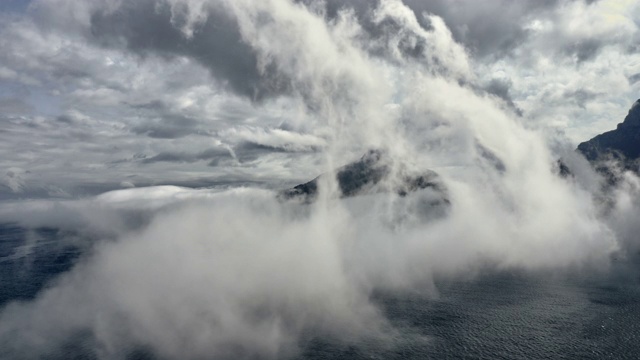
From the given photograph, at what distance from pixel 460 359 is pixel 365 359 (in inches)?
1947

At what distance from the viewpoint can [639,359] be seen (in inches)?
7224

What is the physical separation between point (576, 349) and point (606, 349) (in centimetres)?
1392

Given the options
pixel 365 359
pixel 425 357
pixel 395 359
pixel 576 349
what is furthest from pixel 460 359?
pixel 576 349

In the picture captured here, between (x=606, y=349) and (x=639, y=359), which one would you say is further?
(x=606, y=349)

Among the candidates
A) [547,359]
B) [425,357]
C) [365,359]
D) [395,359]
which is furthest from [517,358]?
[365,359]

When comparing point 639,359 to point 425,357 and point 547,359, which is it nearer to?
point 547,359

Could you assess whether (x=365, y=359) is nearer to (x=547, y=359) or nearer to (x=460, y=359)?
(x=460, y=359)

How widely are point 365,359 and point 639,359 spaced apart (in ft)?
441

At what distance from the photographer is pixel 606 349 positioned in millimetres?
196125

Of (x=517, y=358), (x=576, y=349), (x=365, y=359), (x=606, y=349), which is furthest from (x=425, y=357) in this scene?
(x=606, y=349)

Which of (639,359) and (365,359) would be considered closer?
(639,359)

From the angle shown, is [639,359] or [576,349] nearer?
[639,359]

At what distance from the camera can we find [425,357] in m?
200

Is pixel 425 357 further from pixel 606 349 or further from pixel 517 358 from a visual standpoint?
pixel 606 349
